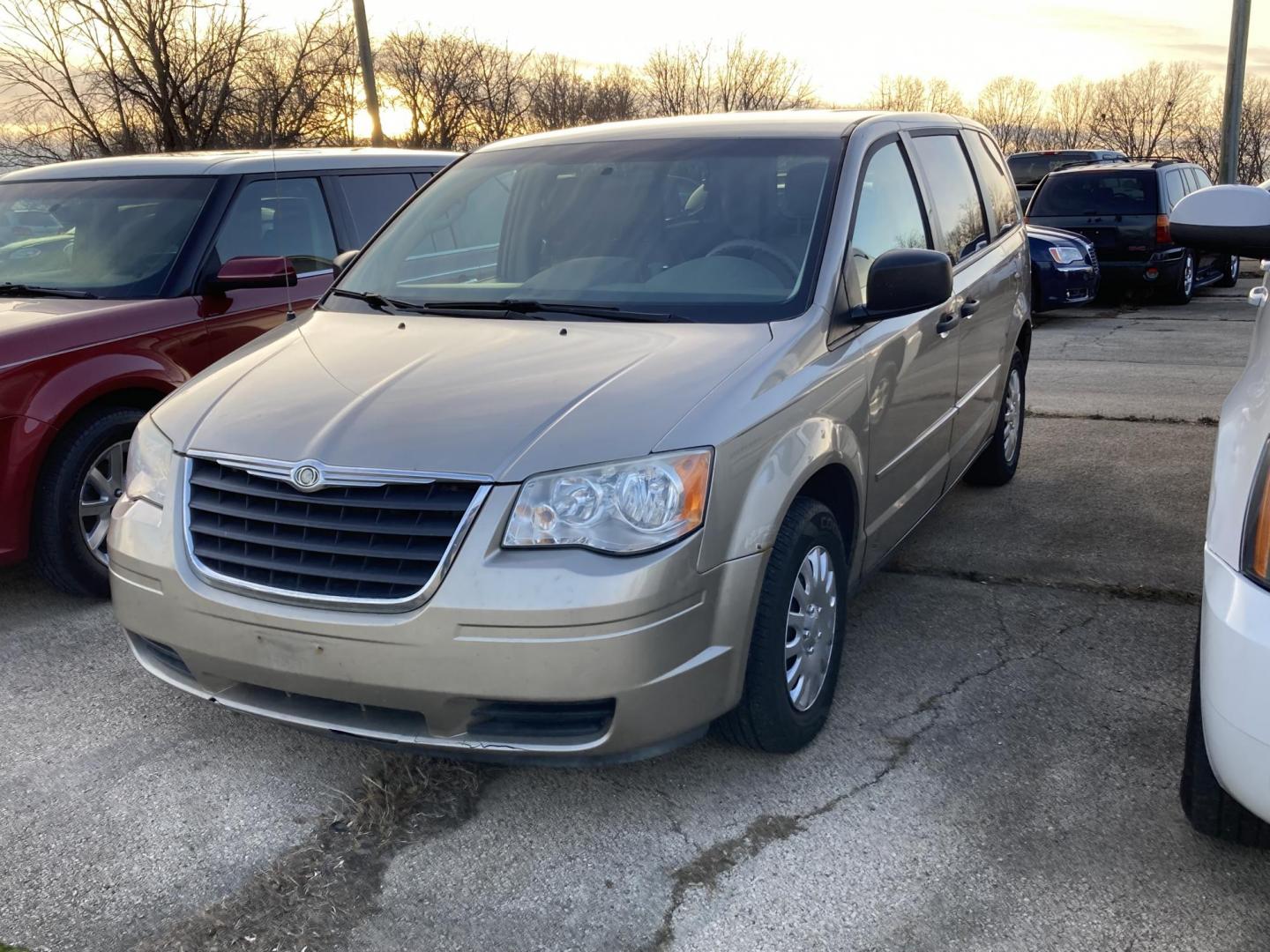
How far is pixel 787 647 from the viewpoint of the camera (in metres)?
3.17

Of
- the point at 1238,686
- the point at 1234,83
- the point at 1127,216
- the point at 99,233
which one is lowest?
the point at 1238,686

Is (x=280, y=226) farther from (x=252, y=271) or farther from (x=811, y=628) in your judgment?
(x=811, y=628)

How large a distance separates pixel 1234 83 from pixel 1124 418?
43.3 feet

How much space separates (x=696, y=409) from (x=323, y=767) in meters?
1.51

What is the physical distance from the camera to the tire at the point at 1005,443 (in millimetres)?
5695

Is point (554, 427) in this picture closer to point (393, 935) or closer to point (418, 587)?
point (418, 587)

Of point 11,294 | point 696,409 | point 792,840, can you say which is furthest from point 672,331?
point 11,294

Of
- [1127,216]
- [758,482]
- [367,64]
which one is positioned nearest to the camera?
[758,482]

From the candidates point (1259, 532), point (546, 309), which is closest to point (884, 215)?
point (546, 309)

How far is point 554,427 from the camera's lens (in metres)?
2.83

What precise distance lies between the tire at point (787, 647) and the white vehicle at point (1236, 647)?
38.3 inches

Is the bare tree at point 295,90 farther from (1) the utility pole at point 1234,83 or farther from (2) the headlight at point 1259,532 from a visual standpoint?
(2) the headlight at point 1259,532

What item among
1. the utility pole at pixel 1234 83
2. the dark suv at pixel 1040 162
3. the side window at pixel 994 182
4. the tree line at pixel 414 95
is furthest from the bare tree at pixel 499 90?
the side window at pixel 994 182

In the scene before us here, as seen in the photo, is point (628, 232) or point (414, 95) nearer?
point (628, 232)
